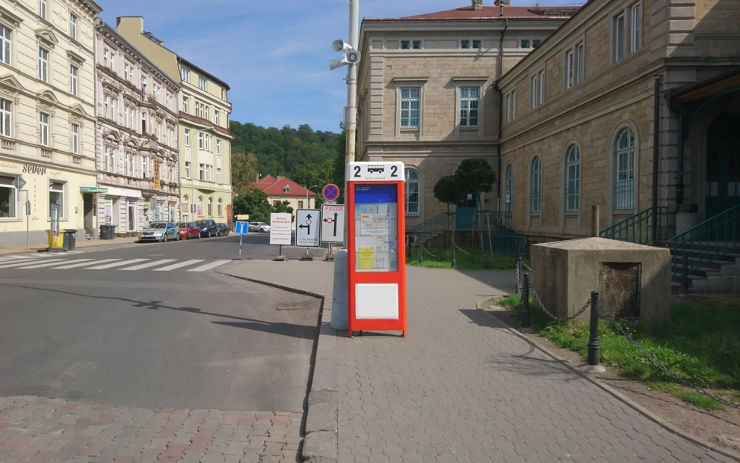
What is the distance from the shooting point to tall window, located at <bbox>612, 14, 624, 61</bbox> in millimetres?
18141

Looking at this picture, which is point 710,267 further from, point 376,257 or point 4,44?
point 4,44

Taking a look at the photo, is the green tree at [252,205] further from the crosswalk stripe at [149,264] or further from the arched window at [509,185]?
the crosswalk stripe at [149,264]

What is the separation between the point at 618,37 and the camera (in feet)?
60.2

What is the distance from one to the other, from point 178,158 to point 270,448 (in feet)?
185

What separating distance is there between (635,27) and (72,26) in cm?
3256

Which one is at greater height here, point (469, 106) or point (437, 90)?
point (437, 90)

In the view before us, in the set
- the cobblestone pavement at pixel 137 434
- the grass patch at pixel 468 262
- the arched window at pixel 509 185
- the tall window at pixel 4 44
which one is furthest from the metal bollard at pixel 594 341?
the tall window at pixel 4 44

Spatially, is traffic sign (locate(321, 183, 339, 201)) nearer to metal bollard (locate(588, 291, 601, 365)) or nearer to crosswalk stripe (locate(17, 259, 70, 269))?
crosswalk stripe (locate(17, 259, 70, 269))

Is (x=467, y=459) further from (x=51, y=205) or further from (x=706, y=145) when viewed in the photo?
(x=51, y=205)

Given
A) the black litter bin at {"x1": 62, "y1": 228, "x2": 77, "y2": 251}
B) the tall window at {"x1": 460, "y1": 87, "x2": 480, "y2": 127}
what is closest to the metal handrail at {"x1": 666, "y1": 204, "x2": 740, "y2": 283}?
the tall window at {"x1": 460, "y1": 87, "x2": 480, "y2": 127}

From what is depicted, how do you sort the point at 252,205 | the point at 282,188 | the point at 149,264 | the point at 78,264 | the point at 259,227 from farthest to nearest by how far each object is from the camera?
the point at 282,188
the point at 252,205
the point at 259,227
the point at 149,264
the point at 78,264

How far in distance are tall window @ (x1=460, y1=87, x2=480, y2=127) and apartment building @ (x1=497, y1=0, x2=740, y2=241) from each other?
23.4 ft

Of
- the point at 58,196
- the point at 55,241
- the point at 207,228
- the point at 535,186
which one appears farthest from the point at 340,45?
the point at 207,228

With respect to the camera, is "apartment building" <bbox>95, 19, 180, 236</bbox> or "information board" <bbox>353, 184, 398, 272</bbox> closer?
"information board" <bbox>353, 184, 398, 272</bbox>
